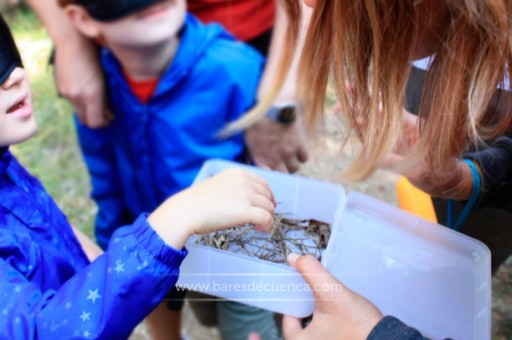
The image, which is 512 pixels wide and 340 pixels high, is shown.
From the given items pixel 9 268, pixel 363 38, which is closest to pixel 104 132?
pixel 9 268

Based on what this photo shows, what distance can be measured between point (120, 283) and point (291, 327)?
20cm

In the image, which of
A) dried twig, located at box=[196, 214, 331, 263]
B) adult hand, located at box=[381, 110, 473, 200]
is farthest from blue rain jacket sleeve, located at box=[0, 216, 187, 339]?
adult hand, located at box=[381, 110, 473, 200]

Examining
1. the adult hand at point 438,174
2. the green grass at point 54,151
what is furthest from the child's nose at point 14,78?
the green grass at point 54,151

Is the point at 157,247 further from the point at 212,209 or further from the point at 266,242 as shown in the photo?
the point at 266,242

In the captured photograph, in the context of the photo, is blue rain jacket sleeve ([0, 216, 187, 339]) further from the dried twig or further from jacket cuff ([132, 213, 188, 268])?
the dried twig

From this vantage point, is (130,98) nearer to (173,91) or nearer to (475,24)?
(173,91)

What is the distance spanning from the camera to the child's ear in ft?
3.28

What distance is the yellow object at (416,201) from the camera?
78 centimetres

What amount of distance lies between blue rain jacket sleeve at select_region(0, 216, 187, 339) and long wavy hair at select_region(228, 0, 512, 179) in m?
0.28

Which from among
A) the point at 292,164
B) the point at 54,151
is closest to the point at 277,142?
the point at 292,164

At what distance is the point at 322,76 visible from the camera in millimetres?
673

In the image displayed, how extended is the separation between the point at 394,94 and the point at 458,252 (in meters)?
0.23

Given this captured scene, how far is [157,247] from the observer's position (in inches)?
21.7

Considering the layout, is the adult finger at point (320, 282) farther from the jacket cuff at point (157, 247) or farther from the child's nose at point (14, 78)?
the child's nose at point (14, 78)
